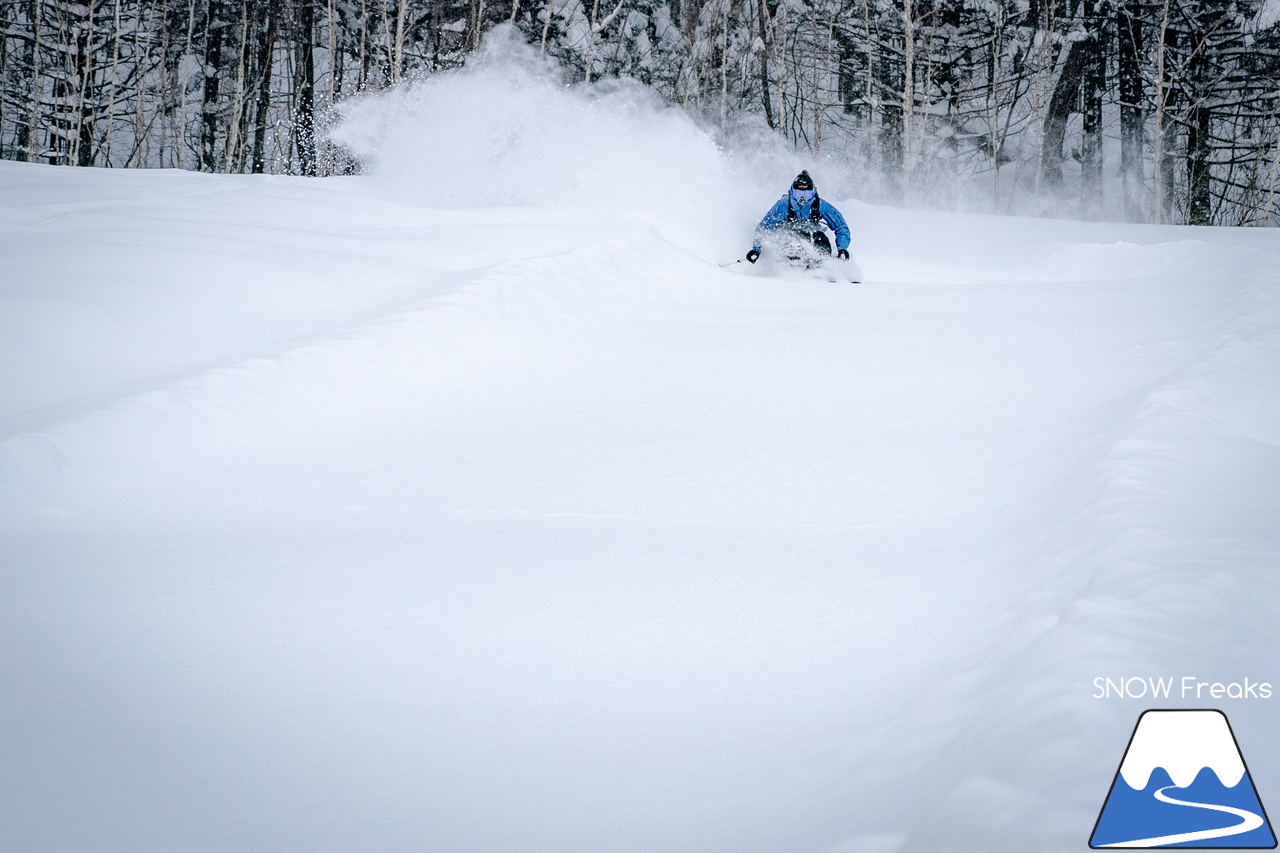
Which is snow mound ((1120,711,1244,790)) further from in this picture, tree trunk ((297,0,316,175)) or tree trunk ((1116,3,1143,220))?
tree trunk ((1116,3,1143,220))

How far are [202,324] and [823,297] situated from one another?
4.52 m

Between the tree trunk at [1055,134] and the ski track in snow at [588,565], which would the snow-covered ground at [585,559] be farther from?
the tree trunk at [1055,134]

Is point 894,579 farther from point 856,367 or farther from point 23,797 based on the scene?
point 856,367

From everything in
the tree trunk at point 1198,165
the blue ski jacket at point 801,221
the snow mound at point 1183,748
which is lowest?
the snow mound at point 1183,748

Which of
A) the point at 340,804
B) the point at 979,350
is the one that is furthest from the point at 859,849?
the point at 979,350

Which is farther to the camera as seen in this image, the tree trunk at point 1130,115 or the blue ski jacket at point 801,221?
the tree trunk at point 1130,115

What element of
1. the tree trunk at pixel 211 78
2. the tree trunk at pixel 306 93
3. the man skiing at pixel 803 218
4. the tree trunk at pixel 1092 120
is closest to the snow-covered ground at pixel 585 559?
the man skiing at pixel 803 218

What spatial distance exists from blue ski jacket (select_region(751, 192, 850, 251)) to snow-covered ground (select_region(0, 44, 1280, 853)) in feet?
13.6

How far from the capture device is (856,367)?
451 cm

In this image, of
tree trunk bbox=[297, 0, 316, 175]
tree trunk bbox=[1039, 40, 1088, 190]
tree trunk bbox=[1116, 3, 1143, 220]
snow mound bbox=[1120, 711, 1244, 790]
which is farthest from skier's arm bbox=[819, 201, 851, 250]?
tree trunk bbox=[297, 0, 316, 175]

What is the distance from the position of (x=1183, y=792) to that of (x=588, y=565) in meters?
1.42

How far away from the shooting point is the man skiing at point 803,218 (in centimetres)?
964

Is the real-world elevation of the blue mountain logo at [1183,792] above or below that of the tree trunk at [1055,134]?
below

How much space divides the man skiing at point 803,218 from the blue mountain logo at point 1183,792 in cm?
836
